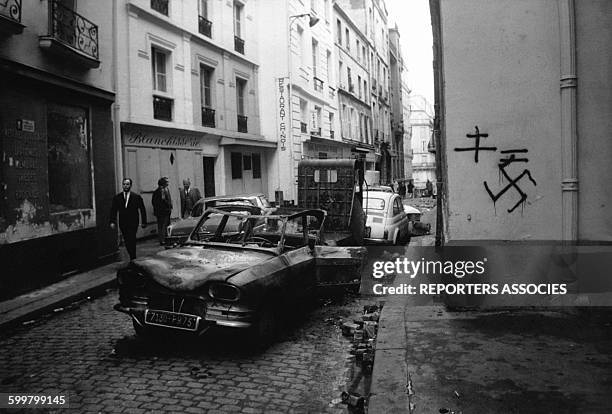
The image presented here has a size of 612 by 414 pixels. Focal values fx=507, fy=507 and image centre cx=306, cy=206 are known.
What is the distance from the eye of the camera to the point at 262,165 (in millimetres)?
23141

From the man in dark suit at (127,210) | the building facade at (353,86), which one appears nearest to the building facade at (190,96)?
the man in dark suit at (127,210)

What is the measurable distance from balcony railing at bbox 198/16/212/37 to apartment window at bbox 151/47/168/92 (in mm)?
2300

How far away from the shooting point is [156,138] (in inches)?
598

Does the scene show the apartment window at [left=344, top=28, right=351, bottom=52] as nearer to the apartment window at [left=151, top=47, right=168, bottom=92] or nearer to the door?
the door

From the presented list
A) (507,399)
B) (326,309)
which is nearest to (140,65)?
(326,309)

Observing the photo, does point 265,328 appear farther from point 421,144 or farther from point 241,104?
point 421,144

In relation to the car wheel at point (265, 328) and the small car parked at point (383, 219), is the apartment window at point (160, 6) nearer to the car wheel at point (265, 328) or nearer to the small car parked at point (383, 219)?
the small car parked at point (383, 219)

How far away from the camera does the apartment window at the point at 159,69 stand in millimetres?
15636

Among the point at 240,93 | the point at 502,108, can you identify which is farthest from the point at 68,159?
the point at 240,93

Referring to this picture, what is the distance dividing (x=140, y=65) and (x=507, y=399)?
1373cm

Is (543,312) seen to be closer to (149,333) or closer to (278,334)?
(278,334)

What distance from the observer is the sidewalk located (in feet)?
22.6

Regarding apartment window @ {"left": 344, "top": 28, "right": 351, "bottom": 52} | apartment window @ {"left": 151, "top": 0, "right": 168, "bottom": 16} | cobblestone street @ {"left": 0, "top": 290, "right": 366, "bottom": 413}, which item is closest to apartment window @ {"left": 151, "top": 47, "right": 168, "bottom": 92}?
apartment window @ {"left": 151, "top": 0, "right": 168, "bottom": 16}

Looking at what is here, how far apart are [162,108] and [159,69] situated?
136 centimetres
